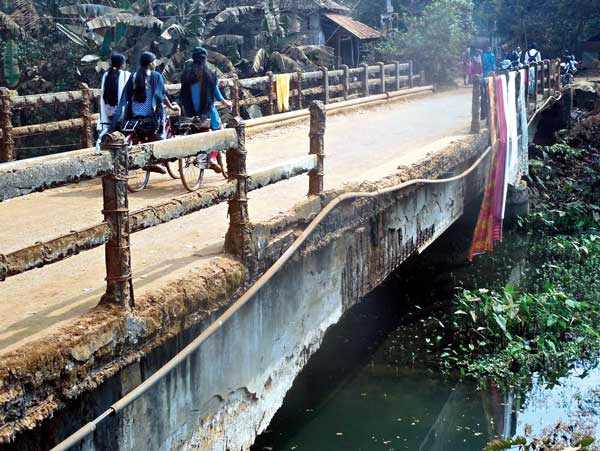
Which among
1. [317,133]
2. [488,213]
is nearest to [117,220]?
[317,133]

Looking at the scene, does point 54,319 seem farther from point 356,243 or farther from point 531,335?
point 531,335

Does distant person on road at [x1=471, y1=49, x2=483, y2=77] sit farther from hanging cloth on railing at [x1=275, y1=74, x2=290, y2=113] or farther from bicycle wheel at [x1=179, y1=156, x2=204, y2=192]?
bicycle wheel at [x1=179, y1=156, x2=204, y2=192]

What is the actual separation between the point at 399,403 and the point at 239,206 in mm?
3880

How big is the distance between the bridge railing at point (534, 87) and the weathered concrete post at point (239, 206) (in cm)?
799

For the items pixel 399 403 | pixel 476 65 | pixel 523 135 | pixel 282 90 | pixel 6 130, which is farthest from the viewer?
pixel 476 65

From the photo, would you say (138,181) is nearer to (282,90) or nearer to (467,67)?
(282,90)

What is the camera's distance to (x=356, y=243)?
24.0 feet

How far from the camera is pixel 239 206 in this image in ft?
17.0

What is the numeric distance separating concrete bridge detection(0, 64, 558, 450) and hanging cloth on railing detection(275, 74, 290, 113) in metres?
7.63

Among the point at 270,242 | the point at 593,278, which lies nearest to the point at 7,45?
the point at 593,278

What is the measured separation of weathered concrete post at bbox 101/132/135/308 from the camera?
3.97 metres

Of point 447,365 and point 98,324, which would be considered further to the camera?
point 447,365

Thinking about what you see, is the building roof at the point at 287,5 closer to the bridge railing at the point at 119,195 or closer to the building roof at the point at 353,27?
the building roof at the point at 353,27

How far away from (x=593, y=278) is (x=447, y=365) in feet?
12.7
